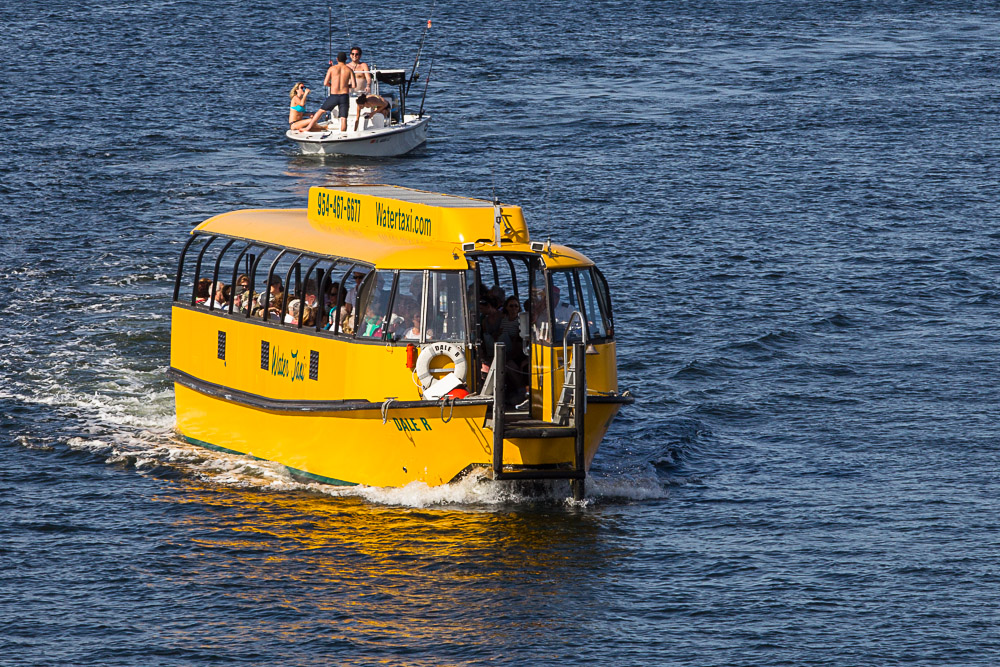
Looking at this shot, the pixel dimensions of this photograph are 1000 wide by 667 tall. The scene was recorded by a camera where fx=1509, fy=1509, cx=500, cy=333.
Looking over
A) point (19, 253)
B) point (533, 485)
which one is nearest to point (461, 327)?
point (533, 485)

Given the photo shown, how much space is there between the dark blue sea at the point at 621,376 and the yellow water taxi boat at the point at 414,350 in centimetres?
71

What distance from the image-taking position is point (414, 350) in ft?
61.1

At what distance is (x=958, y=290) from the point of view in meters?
30.4

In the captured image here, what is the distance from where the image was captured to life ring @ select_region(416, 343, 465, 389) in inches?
731

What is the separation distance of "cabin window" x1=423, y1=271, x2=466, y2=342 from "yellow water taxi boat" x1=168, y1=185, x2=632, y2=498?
0.06ft

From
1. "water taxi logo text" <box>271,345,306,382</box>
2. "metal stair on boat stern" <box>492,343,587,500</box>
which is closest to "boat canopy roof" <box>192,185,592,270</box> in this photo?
"water taxi logo text" <box>271,345,306,382</box>

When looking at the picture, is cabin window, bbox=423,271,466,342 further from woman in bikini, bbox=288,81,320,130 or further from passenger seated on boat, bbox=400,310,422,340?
woman in bikini, bbox=288,81,320,130

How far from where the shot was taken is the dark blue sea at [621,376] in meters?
16.5

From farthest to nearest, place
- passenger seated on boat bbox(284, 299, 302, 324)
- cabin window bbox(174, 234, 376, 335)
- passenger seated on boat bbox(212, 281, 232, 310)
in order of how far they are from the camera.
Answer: passenger seated on boat bbox(212, 281, 232, 310) → passenger seated on boat bbox(284, 299, 302, 324) → cabin window bbox(174, 234, 376, 335)

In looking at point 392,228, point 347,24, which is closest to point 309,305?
point 392,228

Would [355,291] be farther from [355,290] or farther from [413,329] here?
[413,329]

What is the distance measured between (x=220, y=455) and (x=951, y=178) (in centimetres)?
2435

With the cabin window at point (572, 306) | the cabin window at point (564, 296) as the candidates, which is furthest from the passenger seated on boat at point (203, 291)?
the cabin window at point (564, 296)

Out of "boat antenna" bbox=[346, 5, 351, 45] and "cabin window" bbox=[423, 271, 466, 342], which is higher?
"boat antenna" bbox=[346, 5, 351, 45]
